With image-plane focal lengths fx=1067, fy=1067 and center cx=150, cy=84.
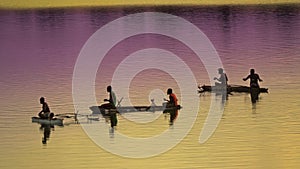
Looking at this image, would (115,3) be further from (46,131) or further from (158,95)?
(46,131)

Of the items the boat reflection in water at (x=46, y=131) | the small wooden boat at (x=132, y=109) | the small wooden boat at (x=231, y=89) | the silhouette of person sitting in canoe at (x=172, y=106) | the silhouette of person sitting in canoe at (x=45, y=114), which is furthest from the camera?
the small wooden boat at (x=231, y=89)

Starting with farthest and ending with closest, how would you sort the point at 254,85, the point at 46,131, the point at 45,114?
the point at 254,85 < the point at 45,114 < the point at 46,131

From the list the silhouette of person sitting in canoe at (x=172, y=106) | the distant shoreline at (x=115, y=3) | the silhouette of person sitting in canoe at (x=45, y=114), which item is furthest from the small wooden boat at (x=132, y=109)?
the distant shoreline at (x=115, y=3)

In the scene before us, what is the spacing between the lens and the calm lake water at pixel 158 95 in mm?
20141

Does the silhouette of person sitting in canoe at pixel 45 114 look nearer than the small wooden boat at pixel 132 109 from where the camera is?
Yes

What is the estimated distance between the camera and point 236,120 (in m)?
24.0

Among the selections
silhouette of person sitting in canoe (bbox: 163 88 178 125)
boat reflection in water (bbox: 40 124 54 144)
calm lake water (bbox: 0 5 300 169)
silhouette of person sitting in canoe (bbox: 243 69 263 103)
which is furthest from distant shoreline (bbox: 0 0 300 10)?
boat reflection in water (bbox: 40 124 54 144)

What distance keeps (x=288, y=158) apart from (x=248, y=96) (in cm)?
790

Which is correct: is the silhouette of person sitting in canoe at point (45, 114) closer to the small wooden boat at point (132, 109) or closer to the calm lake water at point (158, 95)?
the calm lake water at point (158, 95)

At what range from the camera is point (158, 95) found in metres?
28.2

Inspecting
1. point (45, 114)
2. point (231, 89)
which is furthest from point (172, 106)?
point (231, 89)

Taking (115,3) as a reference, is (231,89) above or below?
below

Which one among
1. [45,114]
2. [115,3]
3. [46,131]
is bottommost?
[46,131]

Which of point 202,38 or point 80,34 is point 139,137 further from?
point 80,34
